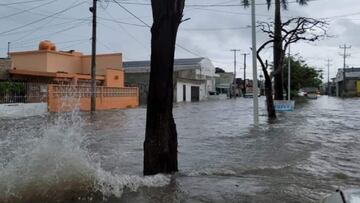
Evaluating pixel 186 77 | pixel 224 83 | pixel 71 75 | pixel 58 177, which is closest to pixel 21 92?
pixel 71 75

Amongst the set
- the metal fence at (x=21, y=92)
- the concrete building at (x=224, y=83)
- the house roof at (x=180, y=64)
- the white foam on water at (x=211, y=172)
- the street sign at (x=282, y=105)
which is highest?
the house roof at (x=180, y=64)

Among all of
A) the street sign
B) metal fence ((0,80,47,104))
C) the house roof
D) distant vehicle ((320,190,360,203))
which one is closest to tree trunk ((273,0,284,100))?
the street sign

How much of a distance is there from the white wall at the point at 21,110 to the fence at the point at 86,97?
136 cm

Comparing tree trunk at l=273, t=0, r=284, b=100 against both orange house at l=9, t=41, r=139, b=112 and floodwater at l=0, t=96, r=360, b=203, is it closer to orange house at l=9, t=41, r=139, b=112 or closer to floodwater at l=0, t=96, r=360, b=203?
orange house at l=9, t=41, r=139, b=112

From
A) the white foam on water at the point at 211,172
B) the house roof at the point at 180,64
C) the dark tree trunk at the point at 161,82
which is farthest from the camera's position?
the house roof at the point at 180,64

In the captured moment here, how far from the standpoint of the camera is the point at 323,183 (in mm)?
9188

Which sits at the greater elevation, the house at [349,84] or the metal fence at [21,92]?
the house at [349,84]

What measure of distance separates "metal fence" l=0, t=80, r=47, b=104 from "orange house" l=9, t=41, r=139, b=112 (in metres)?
0.64

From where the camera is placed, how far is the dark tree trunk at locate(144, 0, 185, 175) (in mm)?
8922

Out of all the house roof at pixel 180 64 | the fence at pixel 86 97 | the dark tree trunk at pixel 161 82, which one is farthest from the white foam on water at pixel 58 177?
the house roof at pixel 180 64

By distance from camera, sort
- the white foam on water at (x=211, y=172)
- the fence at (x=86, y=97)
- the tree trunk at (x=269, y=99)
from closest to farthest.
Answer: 1. the white foam on water at (x=211, y=172)
2. the tree trunk at (x=269, y=99)
3. the fence at (x=86, y=97)

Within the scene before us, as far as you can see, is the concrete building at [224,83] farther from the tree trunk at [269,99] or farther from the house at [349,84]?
the tree trunk at [269,99]

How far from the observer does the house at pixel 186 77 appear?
226ft

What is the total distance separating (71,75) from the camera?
134 ft
